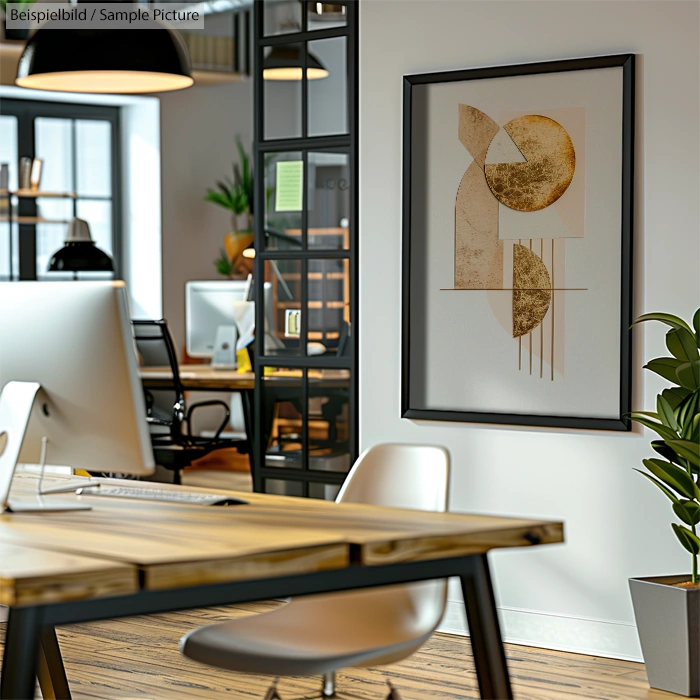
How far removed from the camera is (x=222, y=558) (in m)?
1.94

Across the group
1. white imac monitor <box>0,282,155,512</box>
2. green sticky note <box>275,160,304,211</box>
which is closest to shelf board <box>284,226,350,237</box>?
green sticky note <box>275,160,304,211</box>

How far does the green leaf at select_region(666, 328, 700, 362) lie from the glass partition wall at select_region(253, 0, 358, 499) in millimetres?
1358

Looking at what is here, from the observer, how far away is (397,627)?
2.73 m

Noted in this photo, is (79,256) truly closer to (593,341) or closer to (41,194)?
(41,194)

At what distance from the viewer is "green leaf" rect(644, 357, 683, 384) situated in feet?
12.2

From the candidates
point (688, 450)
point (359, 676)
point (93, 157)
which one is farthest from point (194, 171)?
point (688, 450)

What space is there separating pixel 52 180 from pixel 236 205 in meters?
1.37

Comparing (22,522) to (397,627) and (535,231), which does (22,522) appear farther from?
(535,231)

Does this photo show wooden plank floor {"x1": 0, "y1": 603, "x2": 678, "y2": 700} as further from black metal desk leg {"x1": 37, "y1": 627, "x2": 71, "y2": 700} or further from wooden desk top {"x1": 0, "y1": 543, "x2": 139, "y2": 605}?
wooden desk top {"x1": 0, "y1": 543, "x2": 139, "y2": 605}

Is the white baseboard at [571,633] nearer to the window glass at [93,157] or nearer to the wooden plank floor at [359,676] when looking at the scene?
the wooden plank floor at [359,676]

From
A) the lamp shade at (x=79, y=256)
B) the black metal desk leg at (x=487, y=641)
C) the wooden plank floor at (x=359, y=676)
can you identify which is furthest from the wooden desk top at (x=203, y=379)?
the black metal desk leg at (x=487, y=641)

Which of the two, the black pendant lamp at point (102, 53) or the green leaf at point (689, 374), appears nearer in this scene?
the black pendant lamp at point (102, 53)

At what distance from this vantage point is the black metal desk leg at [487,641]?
7.70 feet

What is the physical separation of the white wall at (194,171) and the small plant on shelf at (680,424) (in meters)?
6.07
